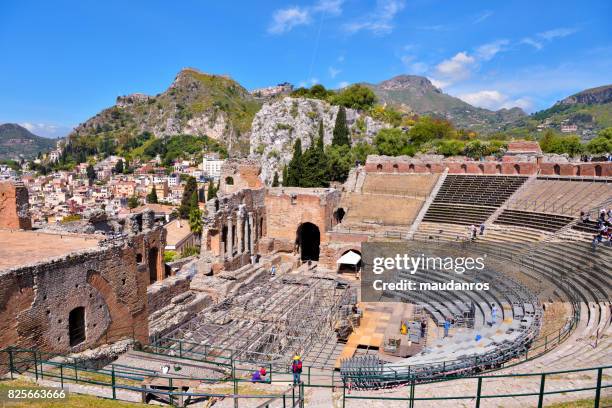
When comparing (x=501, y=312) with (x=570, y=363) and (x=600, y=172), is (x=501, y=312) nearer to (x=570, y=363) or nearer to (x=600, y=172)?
(x=570, y=363)

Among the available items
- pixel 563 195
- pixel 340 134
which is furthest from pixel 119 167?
pixel 563 195

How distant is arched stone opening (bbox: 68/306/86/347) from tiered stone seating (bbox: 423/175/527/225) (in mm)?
23851

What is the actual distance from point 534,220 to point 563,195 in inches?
147

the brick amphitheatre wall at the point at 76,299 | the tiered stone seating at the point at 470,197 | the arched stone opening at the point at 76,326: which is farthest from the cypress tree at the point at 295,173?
the arched stone opening at the point at 76,326

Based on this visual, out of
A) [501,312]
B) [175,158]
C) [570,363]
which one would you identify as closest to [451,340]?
[501,312]

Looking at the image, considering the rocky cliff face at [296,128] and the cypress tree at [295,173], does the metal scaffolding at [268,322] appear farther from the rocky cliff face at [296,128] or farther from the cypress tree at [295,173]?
the rocky cliff face at [296,128]

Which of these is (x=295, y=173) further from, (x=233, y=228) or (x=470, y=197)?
(x=470, y=197)

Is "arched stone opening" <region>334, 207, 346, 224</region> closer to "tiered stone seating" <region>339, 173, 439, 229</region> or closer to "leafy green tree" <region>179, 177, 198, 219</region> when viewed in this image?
"tiered stone seating" <region>339, 173, 439, 229</region>

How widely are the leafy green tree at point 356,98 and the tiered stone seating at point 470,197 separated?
30.2m

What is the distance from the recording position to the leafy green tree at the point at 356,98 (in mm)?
64875

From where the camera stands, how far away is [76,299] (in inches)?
557

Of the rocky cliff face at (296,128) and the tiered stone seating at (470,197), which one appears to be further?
the rocky cliff face at (296,128)

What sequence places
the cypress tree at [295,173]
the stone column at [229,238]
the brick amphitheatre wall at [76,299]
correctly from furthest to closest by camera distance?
the cypress tree at [295,173], the stone column at [229,238], the brick amphitheatre wall at [76,299]

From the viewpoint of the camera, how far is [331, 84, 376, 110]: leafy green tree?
6488 centimetres
